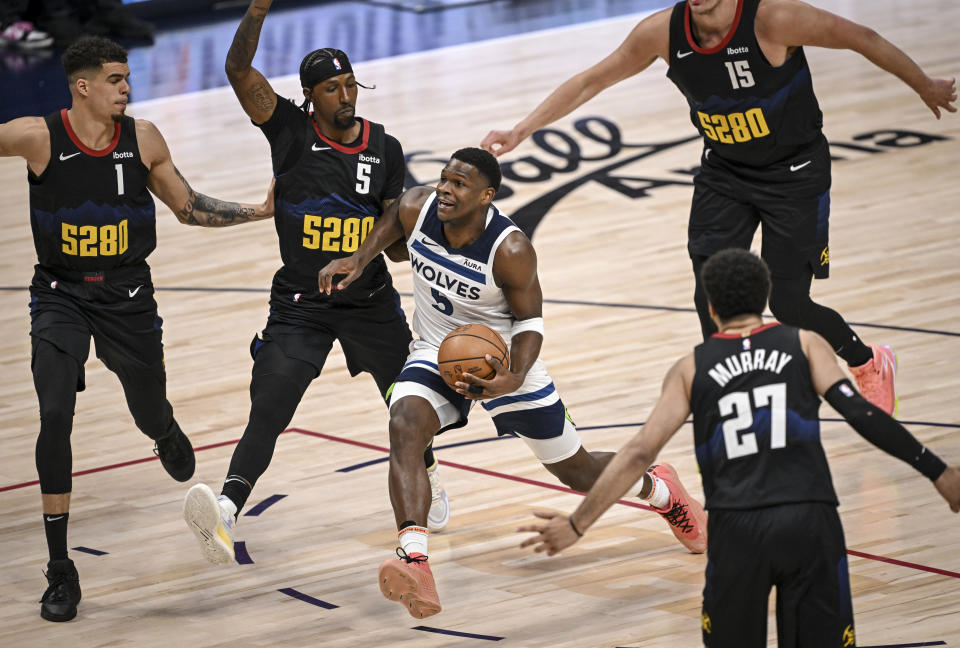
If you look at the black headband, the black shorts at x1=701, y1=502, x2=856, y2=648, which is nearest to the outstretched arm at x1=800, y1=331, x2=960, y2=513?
the black shorts at x1=701, y1=502, x2=856, y2=648

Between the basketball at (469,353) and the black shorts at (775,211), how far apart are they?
5.23 feet

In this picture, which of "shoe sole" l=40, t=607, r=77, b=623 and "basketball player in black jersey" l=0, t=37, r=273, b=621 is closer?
"shoe sole" l=40, t=607, r=77, b=623

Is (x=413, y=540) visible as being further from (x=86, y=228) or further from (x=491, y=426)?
(x=491, y=426)

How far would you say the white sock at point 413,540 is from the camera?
5223mm

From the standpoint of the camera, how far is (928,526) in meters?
6.04

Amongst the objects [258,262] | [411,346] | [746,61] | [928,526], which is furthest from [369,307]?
[258,262]

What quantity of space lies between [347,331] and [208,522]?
48.2 inches

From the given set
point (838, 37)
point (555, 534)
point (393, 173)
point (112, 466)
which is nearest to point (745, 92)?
point (838, 37)

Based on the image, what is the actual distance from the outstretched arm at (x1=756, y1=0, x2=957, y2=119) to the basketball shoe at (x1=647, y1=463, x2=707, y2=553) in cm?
193

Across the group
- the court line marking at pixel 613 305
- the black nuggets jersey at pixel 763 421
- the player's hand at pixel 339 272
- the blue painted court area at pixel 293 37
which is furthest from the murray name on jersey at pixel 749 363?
the blue painted court area at pixel 293 37

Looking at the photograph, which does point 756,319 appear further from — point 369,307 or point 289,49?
point 289,49

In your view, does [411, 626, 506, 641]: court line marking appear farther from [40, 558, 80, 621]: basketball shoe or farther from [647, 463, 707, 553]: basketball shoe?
[40, 558, 80, 621]: basketball shoe

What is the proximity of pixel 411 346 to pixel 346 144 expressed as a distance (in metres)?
0.98

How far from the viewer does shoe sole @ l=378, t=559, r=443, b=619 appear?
4992 millimetres
